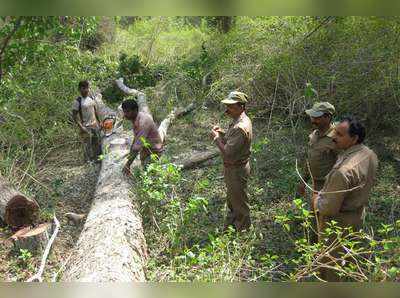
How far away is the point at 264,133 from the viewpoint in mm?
8164

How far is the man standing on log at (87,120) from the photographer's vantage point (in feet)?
24.6

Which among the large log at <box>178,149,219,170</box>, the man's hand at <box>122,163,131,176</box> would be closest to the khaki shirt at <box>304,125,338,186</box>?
the man's hand at <box>122,163,131,176</box>

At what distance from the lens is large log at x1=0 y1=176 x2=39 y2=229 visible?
5809 mm

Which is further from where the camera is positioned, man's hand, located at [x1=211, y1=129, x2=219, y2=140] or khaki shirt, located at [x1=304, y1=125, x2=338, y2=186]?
man's hand, located at [x1=211, y1=129, x2=219, y2=140]

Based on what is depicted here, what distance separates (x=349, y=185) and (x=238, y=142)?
158 cm

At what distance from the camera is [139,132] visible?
601cm

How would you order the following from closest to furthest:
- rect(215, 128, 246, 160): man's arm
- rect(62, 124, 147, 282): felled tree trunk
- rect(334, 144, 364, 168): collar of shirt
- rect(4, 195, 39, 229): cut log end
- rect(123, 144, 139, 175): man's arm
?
rect(334, 144, 364, 168): collar of shirt, rect(62, 124, 147, 282): felled tree trunk, rect(215, 128, 246, 160): man's arm, rect(4, 195, 39, 229): cut log end, rect(123, 144, 139, 175): man's arm

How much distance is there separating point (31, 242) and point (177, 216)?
71.5 inches

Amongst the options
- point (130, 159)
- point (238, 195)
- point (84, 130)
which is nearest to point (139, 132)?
point (130, 159)

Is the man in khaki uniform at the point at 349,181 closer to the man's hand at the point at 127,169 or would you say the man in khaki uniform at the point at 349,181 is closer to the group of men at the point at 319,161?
the group of men at the point at 319,161

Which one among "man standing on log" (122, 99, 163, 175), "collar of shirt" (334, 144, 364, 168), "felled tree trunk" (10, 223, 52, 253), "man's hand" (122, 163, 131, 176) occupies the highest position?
"collar of shirt" (334, 144, 364, 168)

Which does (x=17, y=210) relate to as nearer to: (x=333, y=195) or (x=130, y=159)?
(x=130, y=159)

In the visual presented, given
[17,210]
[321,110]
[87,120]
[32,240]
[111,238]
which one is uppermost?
[321,110]

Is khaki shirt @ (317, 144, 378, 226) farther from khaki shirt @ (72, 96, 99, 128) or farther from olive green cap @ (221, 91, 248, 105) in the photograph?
khaki shirt @ (72, 96, 99, 128)
